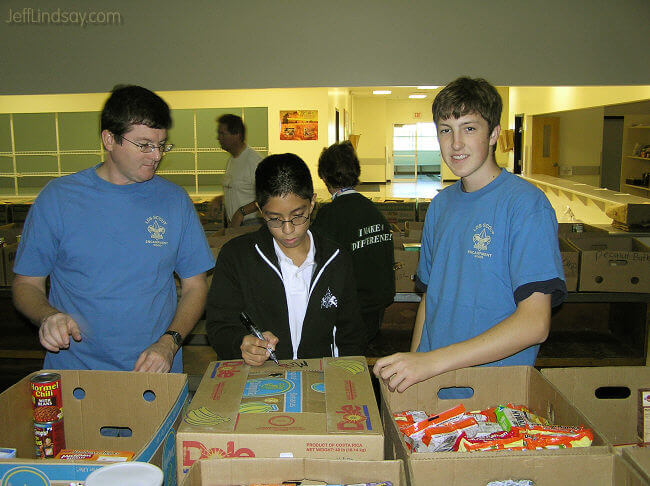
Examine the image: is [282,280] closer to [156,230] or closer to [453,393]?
[156,230]

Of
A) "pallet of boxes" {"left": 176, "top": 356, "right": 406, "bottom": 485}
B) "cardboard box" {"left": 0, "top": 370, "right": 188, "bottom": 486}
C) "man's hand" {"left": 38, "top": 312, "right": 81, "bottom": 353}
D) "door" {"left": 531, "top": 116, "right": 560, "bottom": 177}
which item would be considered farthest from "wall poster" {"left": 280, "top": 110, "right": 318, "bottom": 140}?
"pallet of boxes" {"left": 176, "top": 356, "right": 406, "bottom": 485}

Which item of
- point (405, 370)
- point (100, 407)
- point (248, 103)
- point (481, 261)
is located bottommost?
point (100, 407)

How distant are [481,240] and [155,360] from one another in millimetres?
958

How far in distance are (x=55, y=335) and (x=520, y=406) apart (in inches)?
47.5

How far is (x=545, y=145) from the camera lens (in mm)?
10547

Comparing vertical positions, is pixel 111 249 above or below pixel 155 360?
above

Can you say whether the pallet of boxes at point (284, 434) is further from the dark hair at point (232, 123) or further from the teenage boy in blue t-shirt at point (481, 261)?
the dark hair at point (232, 123)

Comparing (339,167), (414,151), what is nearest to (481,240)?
(339,167)

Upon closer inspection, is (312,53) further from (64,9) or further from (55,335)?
(55,335)

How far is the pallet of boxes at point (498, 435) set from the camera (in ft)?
3.44

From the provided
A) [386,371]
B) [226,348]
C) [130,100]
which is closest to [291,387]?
[386,371]

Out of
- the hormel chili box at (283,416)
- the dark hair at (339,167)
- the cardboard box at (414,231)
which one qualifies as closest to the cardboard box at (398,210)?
the cardboard box at (414,231)

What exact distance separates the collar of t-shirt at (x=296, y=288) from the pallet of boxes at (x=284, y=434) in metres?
0.39

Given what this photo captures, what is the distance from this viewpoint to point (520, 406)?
1434mm
